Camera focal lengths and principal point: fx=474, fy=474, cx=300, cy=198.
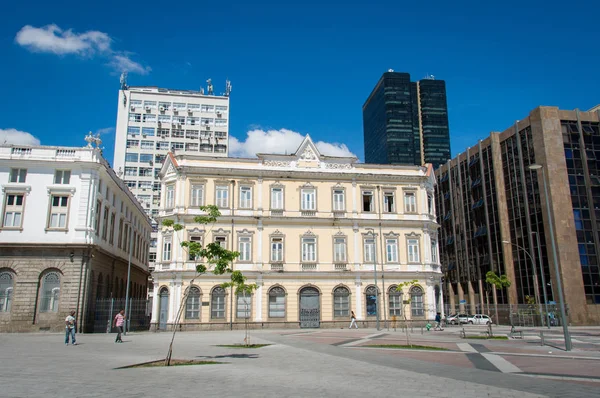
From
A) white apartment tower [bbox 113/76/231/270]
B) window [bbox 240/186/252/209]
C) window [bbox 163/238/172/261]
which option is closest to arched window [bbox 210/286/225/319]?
window [bbox 163/238/172/261]

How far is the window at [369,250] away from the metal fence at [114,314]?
67.9ft

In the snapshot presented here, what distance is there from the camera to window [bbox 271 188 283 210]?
4309 centimetres

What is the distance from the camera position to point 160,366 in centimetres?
1501

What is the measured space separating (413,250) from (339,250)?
709 cm

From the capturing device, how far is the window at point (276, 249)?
42.1 m

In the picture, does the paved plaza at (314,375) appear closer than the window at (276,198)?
Yes

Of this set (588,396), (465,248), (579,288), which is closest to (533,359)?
(588,396)

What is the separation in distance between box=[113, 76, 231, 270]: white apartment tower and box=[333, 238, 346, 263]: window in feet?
158

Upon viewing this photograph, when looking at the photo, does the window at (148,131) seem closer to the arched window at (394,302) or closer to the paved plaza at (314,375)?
the arched window at (394,302)

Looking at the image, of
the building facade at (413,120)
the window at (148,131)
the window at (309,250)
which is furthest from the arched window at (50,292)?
the building facade at (413,120)

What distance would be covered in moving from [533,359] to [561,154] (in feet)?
146

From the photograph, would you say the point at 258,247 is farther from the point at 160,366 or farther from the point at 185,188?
the point at 160,366

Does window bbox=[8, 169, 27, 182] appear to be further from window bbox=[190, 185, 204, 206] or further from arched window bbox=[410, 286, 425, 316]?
arched window bbox=[410, 286, 425, 316]

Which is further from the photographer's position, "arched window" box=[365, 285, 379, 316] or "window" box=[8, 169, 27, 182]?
"arched window" box=[365, 285, 379, 316]
